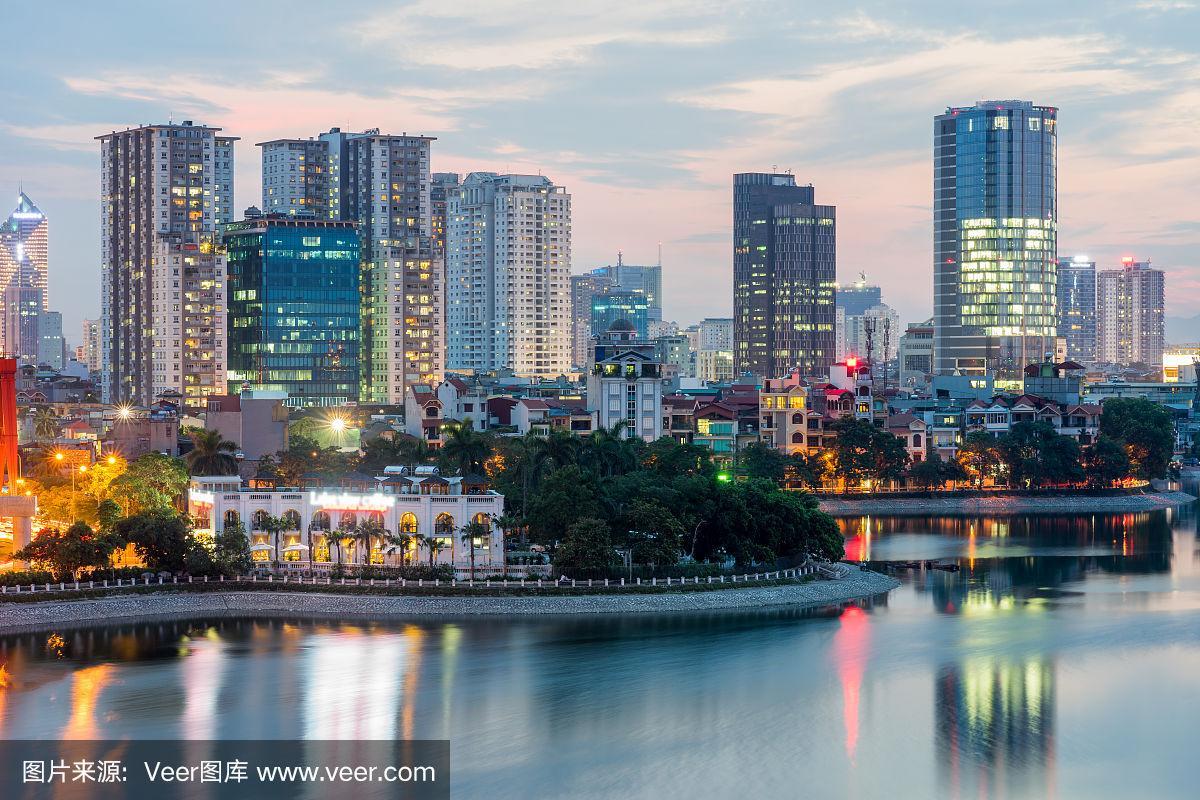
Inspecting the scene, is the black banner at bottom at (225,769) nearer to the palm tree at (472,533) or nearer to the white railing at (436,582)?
the white railing at (436,582)

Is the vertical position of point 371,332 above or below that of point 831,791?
above

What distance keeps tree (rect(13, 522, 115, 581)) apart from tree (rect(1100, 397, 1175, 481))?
265 ft

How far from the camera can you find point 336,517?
67812 millimetres

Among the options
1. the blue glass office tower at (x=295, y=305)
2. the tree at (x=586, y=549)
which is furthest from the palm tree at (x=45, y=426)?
the tree at (x=586, y=549)

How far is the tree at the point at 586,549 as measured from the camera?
2518 inches

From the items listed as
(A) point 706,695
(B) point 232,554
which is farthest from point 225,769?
(B) point 232,554

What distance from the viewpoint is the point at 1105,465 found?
11712 cm

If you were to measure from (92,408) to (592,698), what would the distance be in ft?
313

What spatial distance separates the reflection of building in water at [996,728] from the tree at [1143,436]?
71.0m

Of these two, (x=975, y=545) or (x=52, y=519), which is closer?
(x=52, y=519)

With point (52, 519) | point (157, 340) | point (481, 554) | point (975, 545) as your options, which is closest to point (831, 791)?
point (481, 554)

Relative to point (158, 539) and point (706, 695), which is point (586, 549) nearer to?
point (706, 695)

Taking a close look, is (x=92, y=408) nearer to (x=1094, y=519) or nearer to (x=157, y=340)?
(x=157, y=340)

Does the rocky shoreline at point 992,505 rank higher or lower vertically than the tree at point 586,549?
lower
